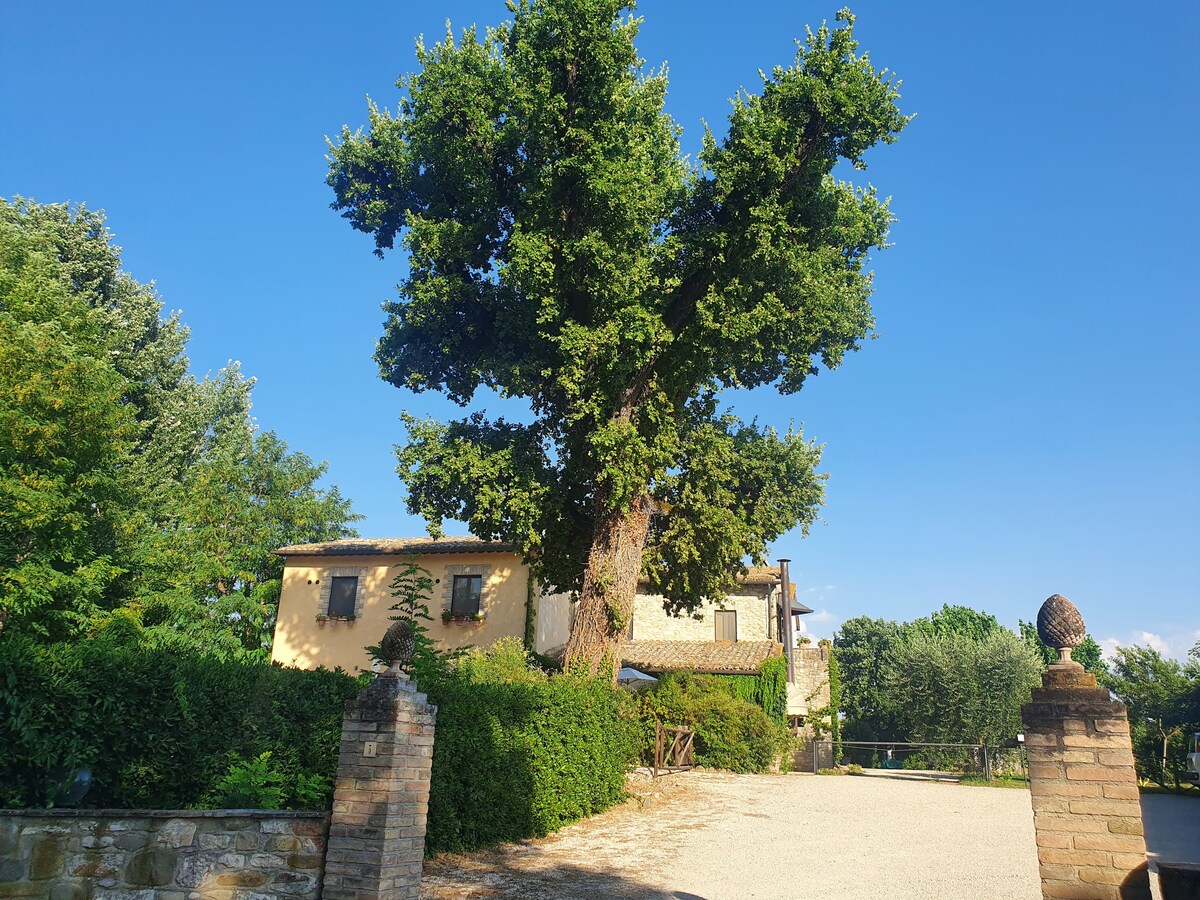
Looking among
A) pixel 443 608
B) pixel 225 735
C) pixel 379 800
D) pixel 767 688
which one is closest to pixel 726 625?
pixel 767 688

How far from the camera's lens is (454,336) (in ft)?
63.0

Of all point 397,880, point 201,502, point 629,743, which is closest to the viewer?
point 397,880

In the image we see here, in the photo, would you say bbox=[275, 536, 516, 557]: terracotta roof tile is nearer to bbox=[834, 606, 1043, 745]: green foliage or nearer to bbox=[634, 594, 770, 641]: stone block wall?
bbox=[634, 594, 770, 641]: stone block wall

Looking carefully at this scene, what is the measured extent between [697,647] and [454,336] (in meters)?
17.3

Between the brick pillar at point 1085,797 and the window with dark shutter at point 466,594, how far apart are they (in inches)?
839

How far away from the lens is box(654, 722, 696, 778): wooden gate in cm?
2269

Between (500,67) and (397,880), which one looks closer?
(397,880)

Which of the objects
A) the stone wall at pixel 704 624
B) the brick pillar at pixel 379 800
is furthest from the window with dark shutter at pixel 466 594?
the brick pillar at pixel 379 800

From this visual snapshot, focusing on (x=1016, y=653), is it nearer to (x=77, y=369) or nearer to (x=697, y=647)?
(x=697, y=647)

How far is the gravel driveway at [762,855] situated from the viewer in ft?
30.2

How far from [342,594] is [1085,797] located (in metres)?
25.0

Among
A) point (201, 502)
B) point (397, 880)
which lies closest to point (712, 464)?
point (397, 880)

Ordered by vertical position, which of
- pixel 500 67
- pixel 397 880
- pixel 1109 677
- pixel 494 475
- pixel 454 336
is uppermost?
pixel 500 67

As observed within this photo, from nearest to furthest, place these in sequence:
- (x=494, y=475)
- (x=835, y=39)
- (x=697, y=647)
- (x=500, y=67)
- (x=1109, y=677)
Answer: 1. (x=835, y=39)
2. (x=494, y=475)
3. (x=500, y=67)
4. (x=697, y=647)
5. (x=1109, y=677)
